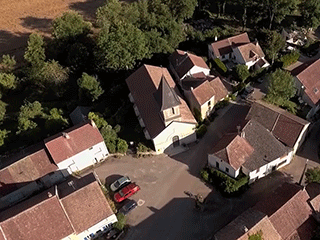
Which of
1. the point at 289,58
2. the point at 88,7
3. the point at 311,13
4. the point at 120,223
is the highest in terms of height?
the point at 88,7

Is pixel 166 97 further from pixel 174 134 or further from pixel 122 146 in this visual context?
pixel 122 146

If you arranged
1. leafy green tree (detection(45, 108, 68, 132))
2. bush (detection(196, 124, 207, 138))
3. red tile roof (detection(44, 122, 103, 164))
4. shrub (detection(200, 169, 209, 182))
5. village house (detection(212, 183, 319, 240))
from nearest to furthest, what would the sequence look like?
village house (detection(212, 183, 319, 240)) → shrub (detection(200, 169, 209, 182)) → red tile roof (detection(44, 122, 103, 164)) → bush (detection(196, 124, 207, 138)) → leafy green tree (detection(45, 108, 68, 132))

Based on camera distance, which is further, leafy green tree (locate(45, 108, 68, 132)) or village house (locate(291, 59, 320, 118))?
leafy green tree (locate(45, 108, 68, 132))

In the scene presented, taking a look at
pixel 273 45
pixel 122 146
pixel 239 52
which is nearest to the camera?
pixel 122 146

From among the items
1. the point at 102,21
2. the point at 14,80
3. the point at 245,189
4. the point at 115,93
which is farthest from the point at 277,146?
the point at 14,80

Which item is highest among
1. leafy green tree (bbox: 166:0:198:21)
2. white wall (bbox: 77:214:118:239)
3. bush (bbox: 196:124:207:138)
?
leafy green tree (bbox: 166:0:198:21)

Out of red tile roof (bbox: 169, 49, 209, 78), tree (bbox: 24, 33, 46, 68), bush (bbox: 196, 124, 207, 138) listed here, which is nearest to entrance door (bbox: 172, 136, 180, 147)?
bush (bbox: 196, 124, 207, 138)

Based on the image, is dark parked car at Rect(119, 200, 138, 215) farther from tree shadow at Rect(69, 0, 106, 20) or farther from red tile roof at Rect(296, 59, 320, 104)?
tree shadow at Rect(69, 0, 106, 20)

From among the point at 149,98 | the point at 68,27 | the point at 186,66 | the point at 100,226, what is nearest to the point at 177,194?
the point at 100,226

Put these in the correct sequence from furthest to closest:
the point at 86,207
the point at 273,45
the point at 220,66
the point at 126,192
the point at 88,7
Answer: the point at 88,7 → the point at 220,66 → the point at 273,45 → the point at 126,192 → the point at 86,207
